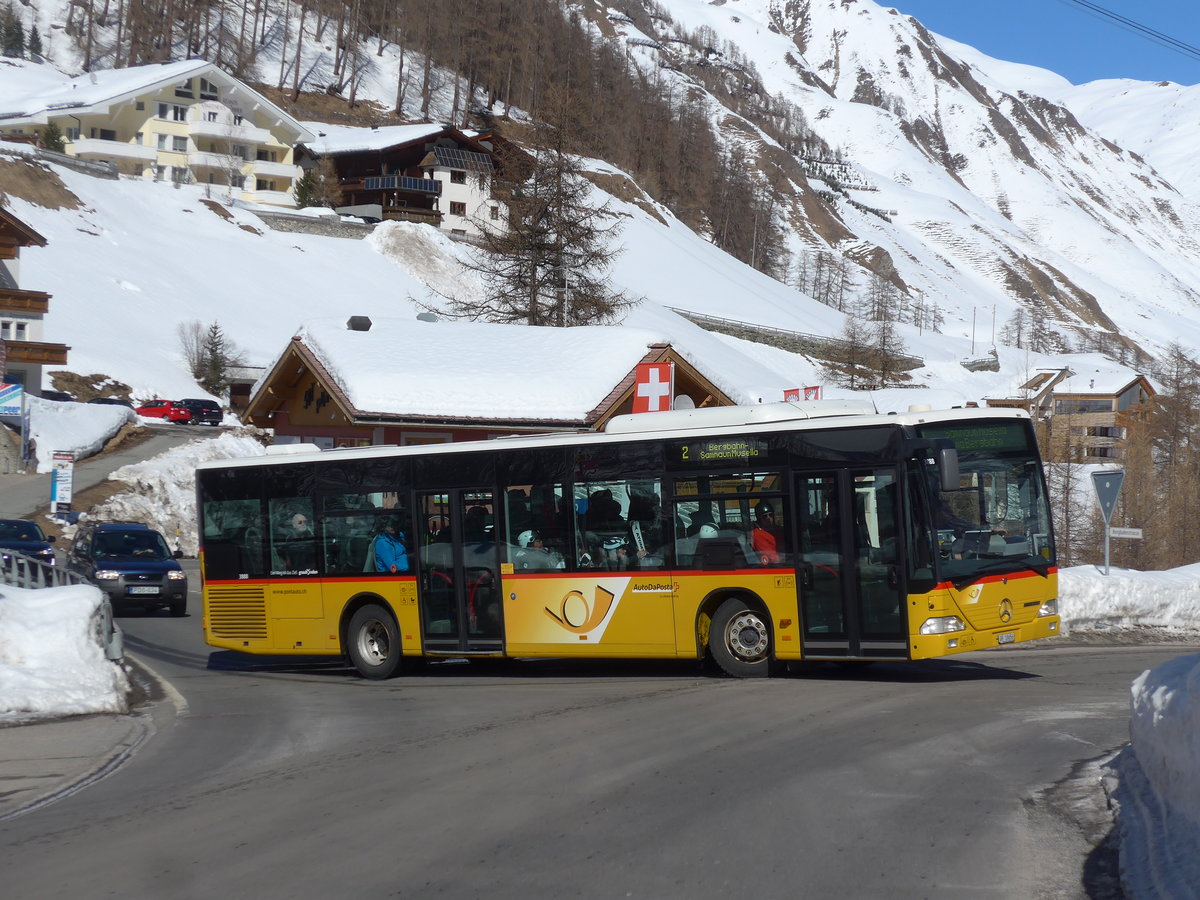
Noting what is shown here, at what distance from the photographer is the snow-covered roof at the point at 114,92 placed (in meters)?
96.9

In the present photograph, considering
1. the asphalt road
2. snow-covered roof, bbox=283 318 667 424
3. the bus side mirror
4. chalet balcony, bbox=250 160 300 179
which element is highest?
chalet balcony, bbox=250 160 300 179

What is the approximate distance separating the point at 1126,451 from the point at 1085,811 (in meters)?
54.6

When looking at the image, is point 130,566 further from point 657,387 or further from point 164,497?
point 164,497

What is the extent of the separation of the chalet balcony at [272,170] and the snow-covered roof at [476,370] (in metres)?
73.7

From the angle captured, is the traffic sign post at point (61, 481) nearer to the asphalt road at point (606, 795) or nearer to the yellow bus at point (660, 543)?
the yellow bus at point (660, 543)

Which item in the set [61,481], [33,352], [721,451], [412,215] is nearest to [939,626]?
[721,451]

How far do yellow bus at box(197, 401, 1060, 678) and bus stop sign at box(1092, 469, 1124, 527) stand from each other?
23.5ft

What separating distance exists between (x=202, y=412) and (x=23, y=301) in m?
8.82

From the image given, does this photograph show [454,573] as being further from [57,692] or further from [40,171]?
[40,171]

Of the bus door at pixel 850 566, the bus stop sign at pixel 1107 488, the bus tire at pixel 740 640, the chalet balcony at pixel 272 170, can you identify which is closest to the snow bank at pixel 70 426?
the bus stop sign at pixel 1107 488

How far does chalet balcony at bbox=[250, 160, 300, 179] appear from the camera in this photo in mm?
100000

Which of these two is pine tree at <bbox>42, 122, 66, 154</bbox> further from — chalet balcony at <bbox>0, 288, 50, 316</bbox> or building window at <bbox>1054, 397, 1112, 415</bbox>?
building window at <bbox>1054, 397, 1112, 415</bbox>

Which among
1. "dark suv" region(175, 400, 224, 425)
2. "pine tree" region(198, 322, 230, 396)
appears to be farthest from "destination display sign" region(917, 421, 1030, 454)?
"pine tree" region(198, 322, 230, 396)

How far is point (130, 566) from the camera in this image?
25.3m
